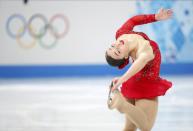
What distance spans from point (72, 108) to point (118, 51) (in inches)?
110

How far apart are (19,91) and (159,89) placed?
5.12m

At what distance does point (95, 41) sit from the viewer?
1164 cm

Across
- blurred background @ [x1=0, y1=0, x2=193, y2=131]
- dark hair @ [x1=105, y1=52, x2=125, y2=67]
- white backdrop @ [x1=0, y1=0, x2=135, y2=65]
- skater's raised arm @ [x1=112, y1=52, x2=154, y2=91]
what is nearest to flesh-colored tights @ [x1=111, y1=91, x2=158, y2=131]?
skater's raised arm @ [x1=112, y1=52, x2=154, y2=91]

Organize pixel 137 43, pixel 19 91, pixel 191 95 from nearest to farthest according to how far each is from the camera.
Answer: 1. pixel 137 43
2. pixel 191 95
3. pixel 19 91

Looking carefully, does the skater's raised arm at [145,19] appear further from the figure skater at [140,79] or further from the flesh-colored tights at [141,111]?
the flesh-colored tights at [141,111]

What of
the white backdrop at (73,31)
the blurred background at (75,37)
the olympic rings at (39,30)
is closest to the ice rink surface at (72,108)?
the blurred background at (75,37)

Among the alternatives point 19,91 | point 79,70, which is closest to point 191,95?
point 19,91

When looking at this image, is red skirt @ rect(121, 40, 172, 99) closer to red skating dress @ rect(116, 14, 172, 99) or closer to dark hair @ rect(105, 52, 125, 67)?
red skating dress @ rect(116, 14, 172, 99)

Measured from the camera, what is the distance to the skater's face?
3.56 meters

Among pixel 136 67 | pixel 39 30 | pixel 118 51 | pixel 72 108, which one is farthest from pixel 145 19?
pixel 39 30

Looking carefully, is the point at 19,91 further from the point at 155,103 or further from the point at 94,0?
the point at 155,103

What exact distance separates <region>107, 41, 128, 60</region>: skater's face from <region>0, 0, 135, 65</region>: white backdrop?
26.1 feet

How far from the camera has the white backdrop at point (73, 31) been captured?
38.0 ft

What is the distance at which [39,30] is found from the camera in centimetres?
1166
